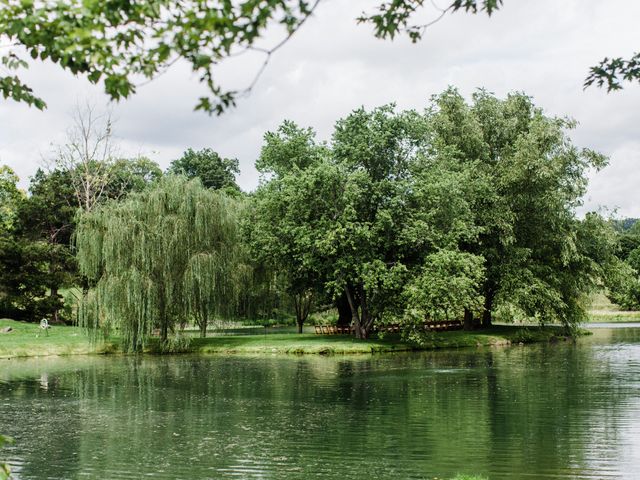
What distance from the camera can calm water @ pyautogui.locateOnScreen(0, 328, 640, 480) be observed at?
12.1 meters

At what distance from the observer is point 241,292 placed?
39.1 metres

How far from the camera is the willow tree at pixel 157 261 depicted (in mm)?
34750

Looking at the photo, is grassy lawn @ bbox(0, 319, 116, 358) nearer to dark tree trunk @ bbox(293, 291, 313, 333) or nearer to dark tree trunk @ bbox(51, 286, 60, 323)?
dark tree trunk @ bbox(51, 286, 60, 323)

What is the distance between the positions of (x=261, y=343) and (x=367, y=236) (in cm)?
842

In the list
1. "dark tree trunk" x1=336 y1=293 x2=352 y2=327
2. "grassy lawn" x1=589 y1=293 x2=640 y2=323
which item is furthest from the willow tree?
"grassy lawn" x1=589 y1=293 x2=640 y2=323

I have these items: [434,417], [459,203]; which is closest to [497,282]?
[459,203]

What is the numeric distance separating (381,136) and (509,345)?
47.3 ft

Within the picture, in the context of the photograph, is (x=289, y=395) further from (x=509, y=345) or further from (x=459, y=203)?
(x=509, y=345)

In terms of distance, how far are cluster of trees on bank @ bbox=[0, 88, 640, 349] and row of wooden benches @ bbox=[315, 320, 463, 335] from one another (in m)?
1.15

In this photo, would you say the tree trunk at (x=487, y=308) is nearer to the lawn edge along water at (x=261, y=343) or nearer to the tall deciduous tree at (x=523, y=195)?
the tall deciduous tree at (x=523, y=195)

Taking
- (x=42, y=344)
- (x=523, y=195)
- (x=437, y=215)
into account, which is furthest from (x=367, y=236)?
(x=42, y=344)

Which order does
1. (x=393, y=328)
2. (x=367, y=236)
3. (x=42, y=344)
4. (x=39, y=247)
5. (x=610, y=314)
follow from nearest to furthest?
(x=367, y=236) → (x=42, y=344) → (x=393, y=328) → (x=39, y=247) → (x=610, y=314)

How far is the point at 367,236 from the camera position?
116ft

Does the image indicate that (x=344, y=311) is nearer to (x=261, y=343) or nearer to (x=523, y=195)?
(x=261, y=343)
